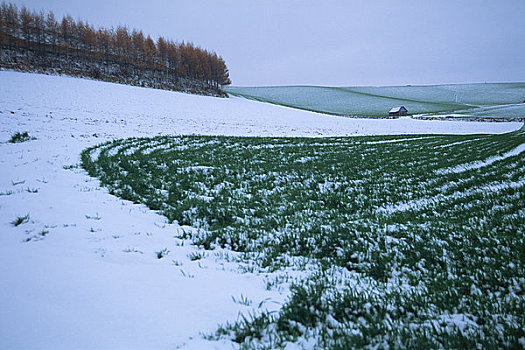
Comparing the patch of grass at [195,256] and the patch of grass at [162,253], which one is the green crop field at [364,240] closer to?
the patch of grass at [195,256]

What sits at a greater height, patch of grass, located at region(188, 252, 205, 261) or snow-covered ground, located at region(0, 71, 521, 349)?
snow-covered ground, located at region(0, 71, 521, 349)

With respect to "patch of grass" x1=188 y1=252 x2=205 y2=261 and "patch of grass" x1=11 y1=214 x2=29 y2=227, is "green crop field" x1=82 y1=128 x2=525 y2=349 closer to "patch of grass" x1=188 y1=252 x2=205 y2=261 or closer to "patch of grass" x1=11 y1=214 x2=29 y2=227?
"patch of grass" x1=188 y1=252 x2=205 y2=261

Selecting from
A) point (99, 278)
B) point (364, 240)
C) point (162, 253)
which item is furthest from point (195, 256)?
point (364, 240)

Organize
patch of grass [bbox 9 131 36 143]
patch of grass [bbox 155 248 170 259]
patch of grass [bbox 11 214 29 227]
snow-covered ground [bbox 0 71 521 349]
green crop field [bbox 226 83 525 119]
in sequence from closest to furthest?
snow-covered ground [bbox 0 71 521 349] → patch of grass [bbox 155 248 170 259] → patch of grass [bbox 11 214 29 227] → patch of grass [bbox 9 131 36 143] → green crop field [bbox 226 83 525 119]

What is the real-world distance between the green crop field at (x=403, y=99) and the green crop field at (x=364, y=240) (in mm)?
70166

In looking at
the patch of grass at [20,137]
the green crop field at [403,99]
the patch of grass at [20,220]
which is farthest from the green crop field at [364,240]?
the green crop field at [403,99]

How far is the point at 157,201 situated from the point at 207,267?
3.34m

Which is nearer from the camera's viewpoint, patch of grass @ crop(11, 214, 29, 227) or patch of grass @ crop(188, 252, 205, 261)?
patch of grass @ crop(188, 252, 205, 261)

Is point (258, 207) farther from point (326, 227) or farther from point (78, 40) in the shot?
point (78, 40)

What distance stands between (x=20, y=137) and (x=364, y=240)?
18.9 metres

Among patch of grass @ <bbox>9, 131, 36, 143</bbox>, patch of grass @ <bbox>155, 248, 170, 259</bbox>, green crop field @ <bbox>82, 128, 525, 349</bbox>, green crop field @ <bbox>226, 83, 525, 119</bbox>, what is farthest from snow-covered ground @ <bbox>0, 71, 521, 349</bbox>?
green crop field @ <bbox>226, 83, 525, 119</bbox>

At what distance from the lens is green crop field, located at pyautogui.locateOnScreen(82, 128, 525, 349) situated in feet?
8.70

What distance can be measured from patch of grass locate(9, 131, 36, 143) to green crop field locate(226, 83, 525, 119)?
227 ft

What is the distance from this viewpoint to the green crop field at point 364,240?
2.65 metres
